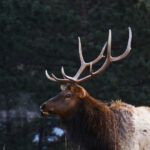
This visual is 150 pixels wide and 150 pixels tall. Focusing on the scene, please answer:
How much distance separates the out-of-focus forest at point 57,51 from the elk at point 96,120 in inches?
243

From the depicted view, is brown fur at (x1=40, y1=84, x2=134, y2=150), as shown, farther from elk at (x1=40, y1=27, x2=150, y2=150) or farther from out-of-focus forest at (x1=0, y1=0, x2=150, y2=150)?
out-of-focus forest at (x1=0, y1=0, x2=150, y2=150)

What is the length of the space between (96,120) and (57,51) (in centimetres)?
721

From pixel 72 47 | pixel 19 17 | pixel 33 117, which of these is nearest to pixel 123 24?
pixel 72 47

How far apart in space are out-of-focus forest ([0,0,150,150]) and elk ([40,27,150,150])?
6.17 meters

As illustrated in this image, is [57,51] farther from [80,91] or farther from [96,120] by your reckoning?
[96,120]

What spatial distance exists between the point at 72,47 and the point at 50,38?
2.34ft

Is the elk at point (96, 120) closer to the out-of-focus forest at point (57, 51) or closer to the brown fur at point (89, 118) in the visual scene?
the brown fur at point (89, 118)

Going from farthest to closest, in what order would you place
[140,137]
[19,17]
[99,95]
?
1. [19,17]
2. [99,95]
3. [140,137]

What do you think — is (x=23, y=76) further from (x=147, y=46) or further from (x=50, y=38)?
(x=147, y=46)

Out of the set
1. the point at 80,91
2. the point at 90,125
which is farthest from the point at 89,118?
the point at 80,91

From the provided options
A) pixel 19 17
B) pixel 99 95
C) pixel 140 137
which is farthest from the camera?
pixel 19 17

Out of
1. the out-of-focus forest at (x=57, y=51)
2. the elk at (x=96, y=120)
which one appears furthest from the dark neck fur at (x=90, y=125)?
the out-of-focus forest at (x=57, y=51)

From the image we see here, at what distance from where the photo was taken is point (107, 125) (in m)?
5.67

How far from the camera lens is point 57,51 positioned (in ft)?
41.9
